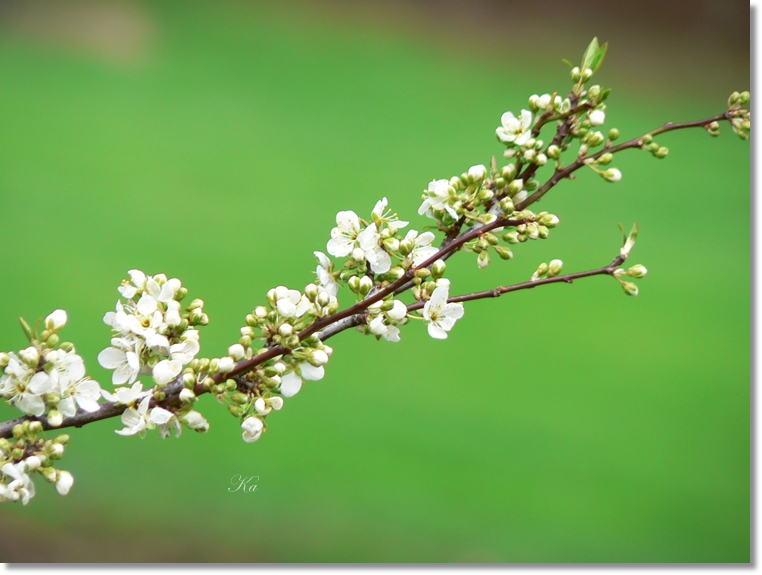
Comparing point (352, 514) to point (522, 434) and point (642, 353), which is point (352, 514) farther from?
point (642, 353)

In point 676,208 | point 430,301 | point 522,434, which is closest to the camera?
point 430,301

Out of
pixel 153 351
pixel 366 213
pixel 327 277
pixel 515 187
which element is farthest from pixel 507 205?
pixel 366 213

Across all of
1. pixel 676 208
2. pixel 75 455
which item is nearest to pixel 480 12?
pixel 676 208

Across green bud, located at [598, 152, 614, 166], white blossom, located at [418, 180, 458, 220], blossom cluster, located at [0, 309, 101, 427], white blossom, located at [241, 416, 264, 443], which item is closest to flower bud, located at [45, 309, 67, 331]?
blossom cluster, located at [0, 309, 101, 427]

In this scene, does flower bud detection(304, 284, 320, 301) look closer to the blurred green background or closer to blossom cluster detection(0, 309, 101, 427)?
blossom cluster detection(0, 309, 101, 427)
